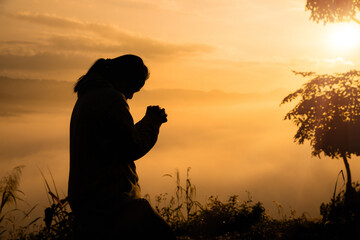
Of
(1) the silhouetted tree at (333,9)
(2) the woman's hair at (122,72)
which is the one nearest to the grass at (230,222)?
(2) the woman's hair at (122,72)

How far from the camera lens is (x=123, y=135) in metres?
3.06

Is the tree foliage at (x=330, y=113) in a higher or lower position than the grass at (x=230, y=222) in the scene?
higher

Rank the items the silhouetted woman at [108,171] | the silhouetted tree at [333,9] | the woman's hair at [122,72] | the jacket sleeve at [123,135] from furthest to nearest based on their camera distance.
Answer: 1. the silhouetted tree at [333,9]
2. the woman's hair at [122,72]
3. the jacket sleeve at [123,135]
4. the silhouetted woman at [108,171]

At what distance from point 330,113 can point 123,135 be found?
67.0 ft

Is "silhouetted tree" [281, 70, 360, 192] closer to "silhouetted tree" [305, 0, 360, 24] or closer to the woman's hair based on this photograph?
"silhouetted tree" [305, 0, 360, 24]

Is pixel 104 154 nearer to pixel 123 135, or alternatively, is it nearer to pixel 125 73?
pixel 123 135

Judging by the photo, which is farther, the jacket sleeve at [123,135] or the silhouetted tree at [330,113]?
the silhouetted tree at [330,113]

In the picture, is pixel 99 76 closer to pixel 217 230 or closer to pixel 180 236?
pixel 180 236

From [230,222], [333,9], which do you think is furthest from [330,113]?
[230,222]

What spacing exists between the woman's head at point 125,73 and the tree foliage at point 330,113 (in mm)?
17842

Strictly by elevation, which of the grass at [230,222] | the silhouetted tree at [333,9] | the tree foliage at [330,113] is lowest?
the grass at [230,222]

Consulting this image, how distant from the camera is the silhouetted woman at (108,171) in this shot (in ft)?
9.68

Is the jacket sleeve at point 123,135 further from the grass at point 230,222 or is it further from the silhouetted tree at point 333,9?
the silhouetted tree at point 333,9

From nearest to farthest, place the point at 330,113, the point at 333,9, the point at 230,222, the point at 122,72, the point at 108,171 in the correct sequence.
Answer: the point at 108,171
the point at 122,72
the point at 230,222
the point at 333,9
the point at 330,113
